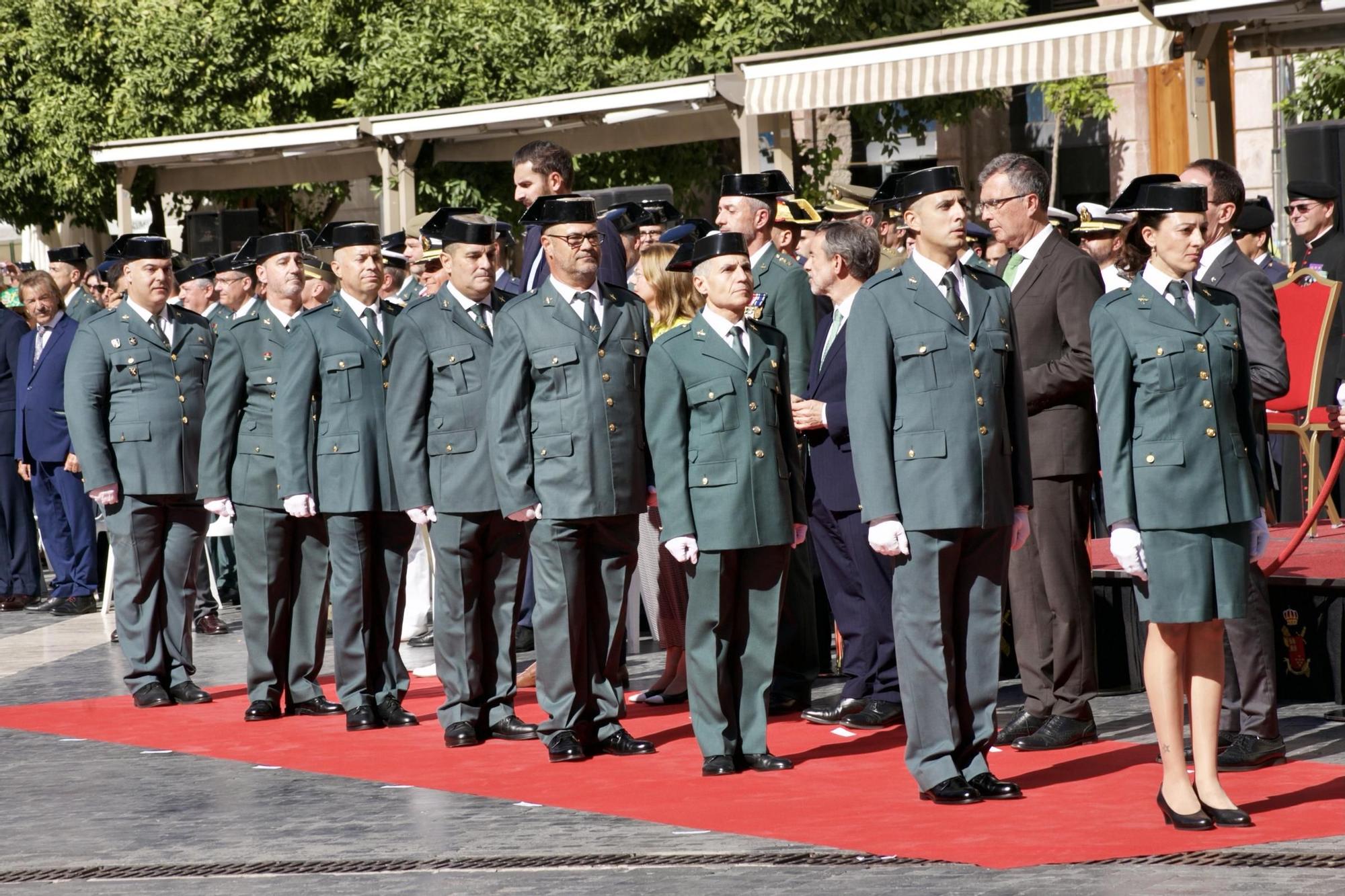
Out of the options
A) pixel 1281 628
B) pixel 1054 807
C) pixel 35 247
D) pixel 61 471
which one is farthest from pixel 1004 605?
pixel 35 247

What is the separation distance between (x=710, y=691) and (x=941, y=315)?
1650 mm

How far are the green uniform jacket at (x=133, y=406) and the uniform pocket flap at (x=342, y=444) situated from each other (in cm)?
137

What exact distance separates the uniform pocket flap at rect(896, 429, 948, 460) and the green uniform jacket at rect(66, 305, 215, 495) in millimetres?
4295

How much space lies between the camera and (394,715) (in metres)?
8.86

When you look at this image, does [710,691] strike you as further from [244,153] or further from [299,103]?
[299,103]

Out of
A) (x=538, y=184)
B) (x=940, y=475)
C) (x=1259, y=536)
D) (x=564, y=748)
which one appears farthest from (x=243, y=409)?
(x=1259, y=536)

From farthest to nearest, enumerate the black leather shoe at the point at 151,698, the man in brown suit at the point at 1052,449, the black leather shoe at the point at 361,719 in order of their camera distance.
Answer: the black leather shoe at the point at 151,698, the black leather shoe at the point at 361,719, the man in brown suit at the point at 1052,449

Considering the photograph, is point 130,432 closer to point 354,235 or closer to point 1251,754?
point 354,235

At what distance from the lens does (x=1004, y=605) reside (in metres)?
9.55

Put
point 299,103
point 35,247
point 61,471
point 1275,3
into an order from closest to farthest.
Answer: point 1275,3 < point 61,471 < point 299,103 < point 35,247

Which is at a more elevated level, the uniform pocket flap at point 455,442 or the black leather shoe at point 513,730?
the uniform pocket flap at point 455,442

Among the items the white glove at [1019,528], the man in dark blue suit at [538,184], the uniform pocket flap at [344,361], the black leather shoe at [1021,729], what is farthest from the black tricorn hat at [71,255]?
the white glove at [1019,528]

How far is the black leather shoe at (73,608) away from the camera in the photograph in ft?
45.3

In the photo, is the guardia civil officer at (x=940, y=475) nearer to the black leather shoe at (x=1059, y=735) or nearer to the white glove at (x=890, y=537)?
the white glove at (x=890, y=537)
